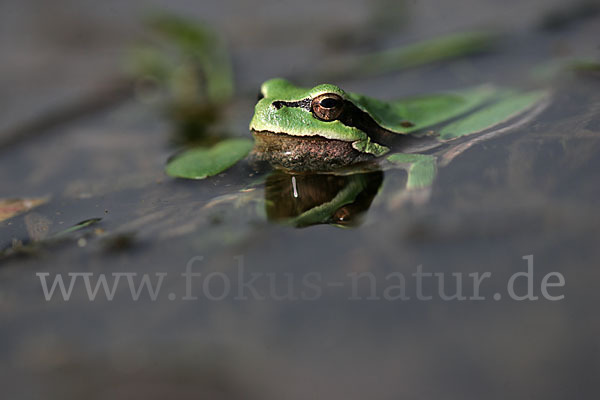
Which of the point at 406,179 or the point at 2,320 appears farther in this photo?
the point at 406,179

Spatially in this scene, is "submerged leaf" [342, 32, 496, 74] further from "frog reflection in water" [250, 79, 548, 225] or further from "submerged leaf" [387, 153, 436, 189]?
"submerged leaf" [387, 153, 436, 189]

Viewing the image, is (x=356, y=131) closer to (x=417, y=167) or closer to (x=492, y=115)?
(x=417, y=167)

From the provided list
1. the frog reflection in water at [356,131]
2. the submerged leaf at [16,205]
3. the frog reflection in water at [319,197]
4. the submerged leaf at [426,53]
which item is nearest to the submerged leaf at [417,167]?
the frog reflection in water at [356,131]

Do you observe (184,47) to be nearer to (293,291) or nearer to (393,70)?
(393,70)

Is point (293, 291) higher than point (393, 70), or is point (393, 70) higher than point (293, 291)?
point (393, 70)

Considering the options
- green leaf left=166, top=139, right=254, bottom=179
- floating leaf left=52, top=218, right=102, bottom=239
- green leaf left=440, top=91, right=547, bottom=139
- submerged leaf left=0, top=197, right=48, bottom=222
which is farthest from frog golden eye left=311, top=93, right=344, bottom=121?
submerged leaf left=0, top=197, right=48, bottom=222

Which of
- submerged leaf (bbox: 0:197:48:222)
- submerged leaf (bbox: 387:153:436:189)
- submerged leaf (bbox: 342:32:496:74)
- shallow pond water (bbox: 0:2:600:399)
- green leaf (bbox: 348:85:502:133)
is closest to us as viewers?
shallow pond water (bbox: 0:2:600:399)

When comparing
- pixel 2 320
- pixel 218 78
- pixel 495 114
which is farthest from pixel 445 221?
pixel 218 78
